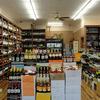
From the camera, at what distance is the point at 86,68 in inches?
385

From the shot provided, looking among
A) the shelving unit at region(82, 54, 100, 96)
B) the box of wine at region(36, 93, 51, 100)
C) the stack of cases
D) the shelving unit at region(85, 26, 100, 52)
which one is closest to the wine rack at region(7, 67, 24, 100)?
the box of wine at region(36, 93, 51, 100)

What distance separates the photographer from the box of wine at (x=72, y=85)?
20.4ft

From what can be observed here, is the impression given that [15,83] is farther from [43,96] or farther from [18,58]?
[18,58]

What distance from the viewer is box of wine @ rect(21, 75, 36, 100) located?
238 inches

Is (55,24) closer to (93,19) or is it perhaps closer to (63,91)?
(93,19)

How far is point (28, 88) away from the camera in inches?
239

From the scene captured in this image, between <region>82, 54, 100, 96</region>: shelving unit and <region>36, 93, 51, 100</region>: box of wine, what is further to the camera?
<region>82, 54, 100, 96</region>: shelving unit

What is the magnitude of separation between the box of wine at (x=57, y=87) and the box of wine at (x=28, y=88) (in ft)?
1.60

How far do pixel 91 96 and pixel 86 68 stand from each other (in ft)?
8.90

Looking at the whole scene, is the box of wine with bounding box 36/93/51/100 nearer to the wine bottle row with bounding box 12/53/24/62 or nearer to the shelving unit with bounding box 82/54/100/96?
the shelving unit with bounding box 82/54/100/96

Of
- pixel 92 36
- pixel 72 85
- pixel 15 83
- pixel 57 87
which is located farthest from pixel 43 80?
pixel 92 36

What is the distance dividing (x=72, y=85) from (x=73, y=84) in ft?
0.12

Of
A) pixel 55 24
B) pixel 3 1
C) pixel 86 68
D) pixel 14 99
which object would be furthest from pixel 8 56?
pixel 55 24

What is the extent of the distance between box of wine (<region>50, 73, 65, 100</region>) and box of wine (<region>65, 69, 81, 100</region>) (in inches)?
4.3
